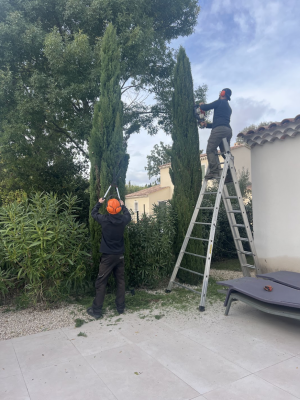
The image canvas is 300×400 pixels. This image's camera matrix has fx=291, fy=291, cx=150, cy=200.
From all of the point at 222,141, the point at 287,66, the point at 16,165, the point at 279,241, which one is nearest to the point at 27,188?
the point at 16,165

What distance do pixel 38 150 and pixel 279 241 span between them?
22.1 feet

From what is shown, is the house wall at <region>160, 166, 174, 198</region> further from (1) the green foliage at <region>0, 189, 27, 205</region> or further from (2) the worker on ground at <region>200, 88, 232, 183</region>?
(2) the worker on ground at <region>200, 88, 232, 183</region>

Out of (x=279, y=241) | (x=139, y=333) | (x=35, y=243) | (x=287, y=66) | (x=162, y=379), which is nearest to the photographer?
(x=162, y=379)

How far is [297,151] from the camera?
5.73 m

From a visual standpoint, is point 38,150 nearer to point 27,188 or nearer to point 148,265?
point 27,188

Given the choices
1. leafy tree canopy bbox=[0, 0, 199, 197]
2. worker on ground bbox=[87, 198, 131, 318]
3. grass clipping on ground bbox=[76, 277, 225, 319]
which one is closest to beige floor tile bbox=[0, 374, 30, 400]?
worker on ground bbox=[87, 198, 131, 318]

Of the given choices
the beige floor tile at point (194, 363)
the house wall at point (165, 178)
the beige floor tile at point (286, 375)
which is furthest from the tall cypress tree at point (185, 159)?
the house wall at point (165, 178)

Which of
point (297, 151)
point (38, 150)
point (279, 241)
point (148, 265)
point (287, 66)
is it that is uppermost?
point (287, 66)

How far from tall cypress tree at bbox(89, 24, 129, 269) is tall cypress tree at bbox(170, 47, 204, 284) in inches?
50.8

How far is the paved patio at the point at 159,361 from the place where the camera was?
2566mm

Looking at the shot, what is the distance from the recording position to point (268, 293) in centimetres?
400

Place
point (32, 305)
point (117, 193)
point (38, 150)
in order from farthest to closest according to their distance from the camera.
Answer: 1. point (38, 150)
2. point (117, 193)
3. point (32, 305)

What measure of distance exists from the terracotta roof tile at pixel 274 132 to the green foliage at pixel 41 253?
4.24 metres

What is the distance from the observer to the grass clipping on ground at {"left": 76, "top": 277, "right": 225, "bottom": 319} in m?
4.75
